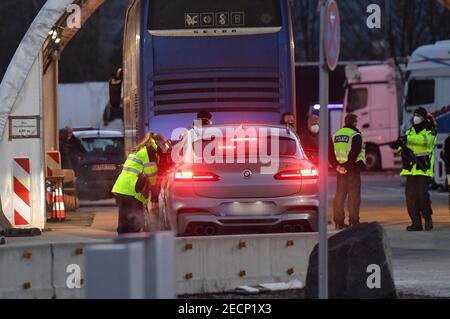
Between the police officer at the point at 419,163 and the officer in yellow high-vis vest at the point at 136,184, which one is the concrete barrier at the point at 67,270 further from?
the police officer at the point at 419,163

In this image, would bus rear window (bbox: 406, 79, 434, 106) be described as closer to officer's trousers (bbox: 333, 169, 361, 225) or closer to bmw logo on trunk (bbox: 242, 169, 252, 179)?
officer's trousers (bbox: 333, 169, 361, 225)

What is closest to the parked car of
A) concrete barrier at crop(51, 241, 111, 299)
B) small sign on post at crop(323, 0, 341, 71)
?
concrete barrier at crop(51, 241, 111, 299)

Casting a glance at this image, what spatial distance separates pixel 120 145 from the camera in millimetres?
29984

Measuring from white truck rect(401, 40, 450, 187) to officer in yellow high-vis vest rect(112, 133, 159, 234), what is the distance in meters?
→ 16.7

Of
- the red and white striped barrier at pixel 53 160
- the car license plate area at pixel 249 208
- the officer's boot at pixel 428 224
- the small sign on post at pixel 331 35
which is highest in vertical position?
the small sign on post at pixel 331 35

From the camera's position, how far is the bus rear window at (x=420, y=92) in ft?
112

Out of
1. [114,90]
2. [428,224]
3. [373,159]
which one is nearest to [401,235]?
[428,224]

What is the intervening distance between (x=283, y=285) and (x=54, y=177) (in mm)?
11253

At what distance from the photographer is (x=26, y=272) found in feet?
41.7

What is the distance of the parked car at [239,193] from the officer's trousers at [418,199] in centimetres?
369

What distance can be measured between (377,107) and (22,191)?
25081 mm

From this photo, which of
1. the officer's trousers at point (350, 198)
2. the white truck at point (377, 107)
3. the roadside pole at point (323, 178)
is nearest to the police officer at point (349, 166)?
the officer's trousers at point (350, 198)

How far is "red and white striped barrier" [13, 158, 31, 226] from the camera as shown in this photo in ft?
66.8
